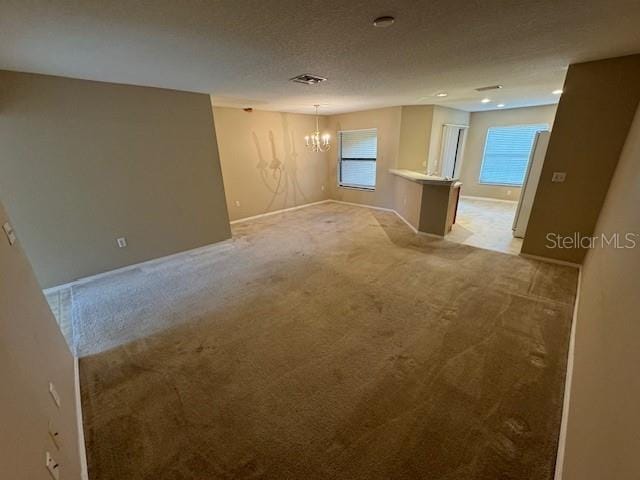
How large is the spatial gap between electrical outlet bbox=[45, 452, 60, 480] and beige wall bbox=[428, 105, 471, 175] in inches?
254

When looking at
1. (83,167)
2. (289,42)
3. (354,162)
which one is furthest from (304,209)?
(289,42)

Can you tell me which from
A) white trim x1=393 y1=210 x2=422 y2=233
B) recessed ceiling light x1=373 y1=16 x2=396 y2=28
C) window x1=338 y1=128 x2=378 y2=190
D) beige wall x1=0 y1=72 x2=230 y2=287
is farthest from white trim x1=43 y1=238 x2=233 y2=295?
window x1=338 y1=128 x2=378 y2=190

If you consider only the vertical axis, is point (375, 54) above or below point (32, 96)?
above

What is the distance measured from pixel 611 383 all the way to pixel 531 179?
4095 millimetres

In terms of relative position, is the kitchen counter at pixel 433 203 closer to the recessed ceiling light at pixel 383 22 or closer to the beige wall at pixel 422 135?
the beige wall at pixel 422 135

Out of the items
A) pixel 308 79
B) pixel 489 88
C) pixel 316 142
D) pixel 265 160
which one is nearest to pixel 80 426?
pixel 308 79

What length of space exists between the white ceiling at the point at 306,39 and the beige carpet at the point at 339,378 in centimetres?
228

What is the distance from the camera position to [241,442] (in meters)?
1.42

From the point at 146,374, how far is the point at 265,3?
2541 mm

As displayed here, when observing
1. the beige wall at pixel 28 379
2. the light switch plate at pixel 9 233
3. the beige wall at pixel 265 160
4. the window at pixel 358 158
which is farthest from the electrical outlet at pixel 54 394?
the window at pixel 358 158

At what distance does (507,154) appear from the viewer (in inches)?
260

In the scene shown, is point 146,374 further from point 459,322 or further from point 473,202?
point 473,202

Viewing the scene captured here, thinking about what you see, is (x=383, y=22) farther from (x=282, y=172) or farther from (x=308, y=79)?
(x=282, y=172)

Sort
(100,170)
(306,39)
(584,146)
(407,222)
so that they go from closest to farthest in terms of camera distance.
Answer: (306,39) → (584,146) → (100,170) → (407,222)
